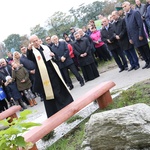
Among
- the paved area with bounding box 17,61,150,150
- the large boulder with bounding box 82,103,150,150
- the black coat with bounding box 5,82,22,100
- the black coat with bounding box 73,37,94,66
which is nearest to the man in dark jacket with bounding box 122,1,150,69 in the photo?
the paved area with bounding box 17,61,150,150

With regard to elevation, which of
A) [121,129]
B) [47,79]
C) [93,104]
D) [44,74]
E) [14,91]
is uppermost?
[44,74]

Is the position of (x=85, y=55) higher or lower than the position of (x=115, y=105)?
higher

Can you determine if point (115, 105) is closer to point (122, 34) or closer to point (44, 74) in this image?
point (44, 74)

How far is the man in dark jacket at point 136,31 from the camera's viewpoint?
318 inches

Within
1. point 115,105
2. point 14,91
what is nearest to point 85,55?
point 14,91

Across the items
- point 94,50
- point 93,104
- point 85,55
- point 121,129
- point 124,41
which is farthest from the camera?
point 94,50

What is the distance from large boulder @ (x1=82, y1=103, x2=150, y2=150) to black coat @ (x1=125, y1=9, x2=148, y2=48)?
16.5 feet

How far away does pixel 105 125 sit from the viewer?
11.0 ft

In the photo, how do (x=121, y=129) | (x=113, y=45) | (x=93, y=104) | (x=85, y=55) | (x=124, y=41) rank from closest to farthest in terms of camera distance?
(x=121, y=129)
(x=93, y=104)
(x=124, y=41)
(x=113, y=45)
(x=85, y=55)

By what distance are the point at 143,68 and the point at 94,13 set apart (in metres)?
17.4

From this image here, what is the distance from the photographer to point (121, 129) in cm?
327

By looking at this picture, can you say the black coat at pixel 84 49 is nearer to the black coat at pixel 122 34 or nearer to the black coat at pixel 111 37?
the black coat at pixel 111 37

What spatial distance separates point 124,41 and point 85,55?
5.55 ft

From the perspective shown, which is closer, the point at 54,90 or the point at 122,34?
the point at 54,90
